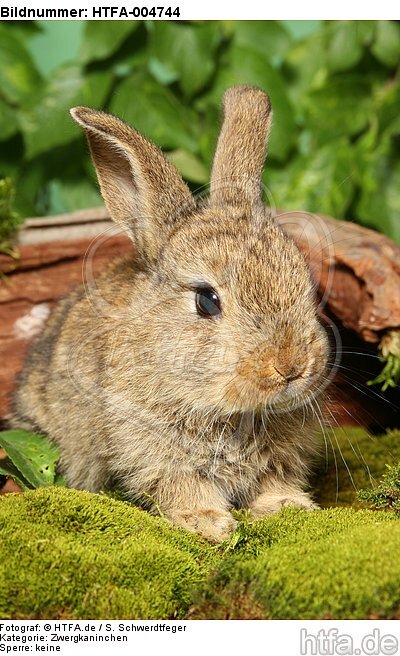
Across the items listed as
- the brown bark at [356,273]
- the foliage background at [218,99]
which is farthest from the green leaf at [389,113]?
the brown bark at [356,273]

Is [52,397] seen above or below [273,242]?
below

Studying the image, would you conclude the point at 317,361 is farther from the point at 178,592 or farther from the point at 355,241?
the point at 355,241

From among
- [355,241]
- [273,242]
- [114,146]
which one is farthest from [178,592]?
[355,241]

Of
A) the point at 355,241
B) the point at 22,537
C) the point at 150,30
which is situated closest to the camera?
the point at 22,537

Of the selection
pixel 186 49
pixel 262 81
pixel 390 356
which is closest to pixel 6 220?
pixel 186 49
